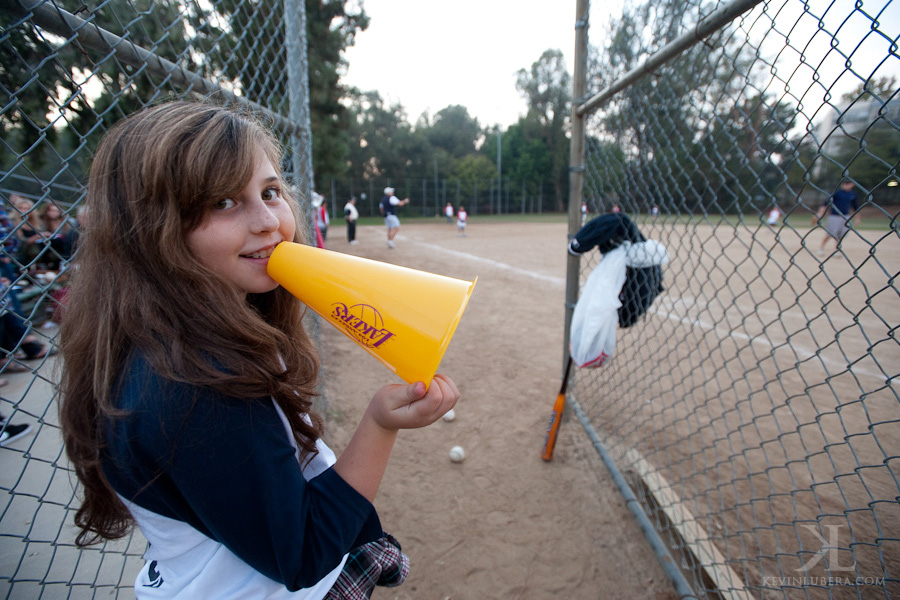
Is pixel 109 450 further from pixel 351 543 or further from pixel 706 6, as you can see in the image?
pixel 706 6

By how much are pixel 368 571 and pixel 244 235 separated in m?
1.00

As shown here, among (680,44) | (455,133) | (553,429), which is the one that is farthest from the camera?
(455,133)

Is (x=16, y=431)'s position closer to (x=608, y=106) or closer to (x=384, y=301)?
(x=384, y=301)

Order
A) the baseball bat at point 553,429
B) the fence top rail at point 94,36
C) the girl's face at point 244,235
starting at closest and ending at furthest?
the girl's face at point 244,235, the fence top rail at point 94,36, the baseball bat at point 553,429

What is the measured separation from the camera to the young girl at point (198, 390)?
80cm

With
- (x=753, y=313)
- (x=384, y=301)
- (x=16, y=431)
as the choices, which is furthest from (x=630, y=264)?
(x=16, y=431)

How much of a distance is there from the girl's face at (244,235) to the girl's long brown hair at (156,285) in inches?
1.2

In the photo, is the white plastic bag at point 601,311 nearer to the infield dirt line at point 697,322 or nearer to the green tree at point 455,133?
the infield dirt line at point 697,322

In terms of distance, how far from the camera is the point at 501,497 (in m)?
2.65

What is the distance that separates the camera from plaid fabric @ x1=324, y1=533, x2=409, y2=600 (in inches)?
47.0

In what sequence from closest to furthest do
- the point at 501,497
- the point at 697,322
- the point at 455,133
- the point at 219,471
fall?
the point at 219,471 → the point at 501,497 → the point at 697,322 → the point at 455,133

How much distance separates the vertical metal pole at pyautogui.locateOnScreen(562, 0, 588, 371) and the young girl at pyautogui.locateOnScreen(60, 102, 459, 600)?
85.0 inches

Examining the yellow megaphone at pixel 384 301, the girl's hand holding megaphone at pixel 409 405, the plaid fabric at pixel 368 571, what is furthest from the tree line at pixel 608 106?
the plaid fabric at pixel 368 571

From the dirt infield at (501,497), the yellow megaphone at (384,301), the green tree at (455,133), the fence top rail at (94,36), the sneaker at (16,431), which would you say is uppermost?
the green tree at (455,133)
